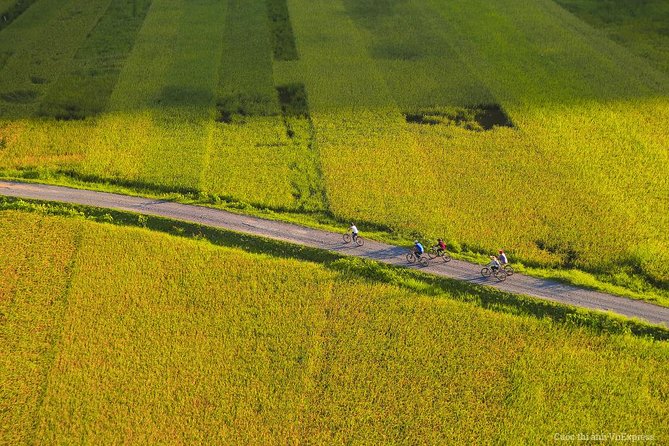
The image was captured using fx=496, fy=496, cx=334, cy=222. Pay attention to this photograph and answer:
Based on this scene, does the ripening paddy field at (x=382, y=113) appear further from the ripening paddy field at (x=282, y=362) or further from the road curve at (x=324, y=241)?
the ripening paddy field at (x=282, y=362)

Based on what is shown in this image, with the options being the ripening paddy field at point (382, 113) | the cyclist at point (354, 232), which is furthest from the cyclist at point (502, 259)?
the cyclist at point (354, 232)

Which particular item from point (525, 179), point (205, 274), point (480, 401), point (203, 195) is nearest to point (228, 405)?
point (205, 274)

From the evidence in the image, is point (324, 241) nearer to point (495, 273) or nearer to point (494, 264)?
point (494, 264)

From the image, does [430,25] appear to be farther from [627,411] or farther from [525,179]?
[627,411]

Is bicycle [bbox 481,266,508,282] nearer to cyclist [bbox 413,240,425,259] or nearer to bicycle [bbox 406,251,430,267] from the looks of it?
bicycle [bbox 406,251,430,267]

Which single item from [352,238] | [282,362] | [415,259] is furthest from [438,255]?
[282,362]
